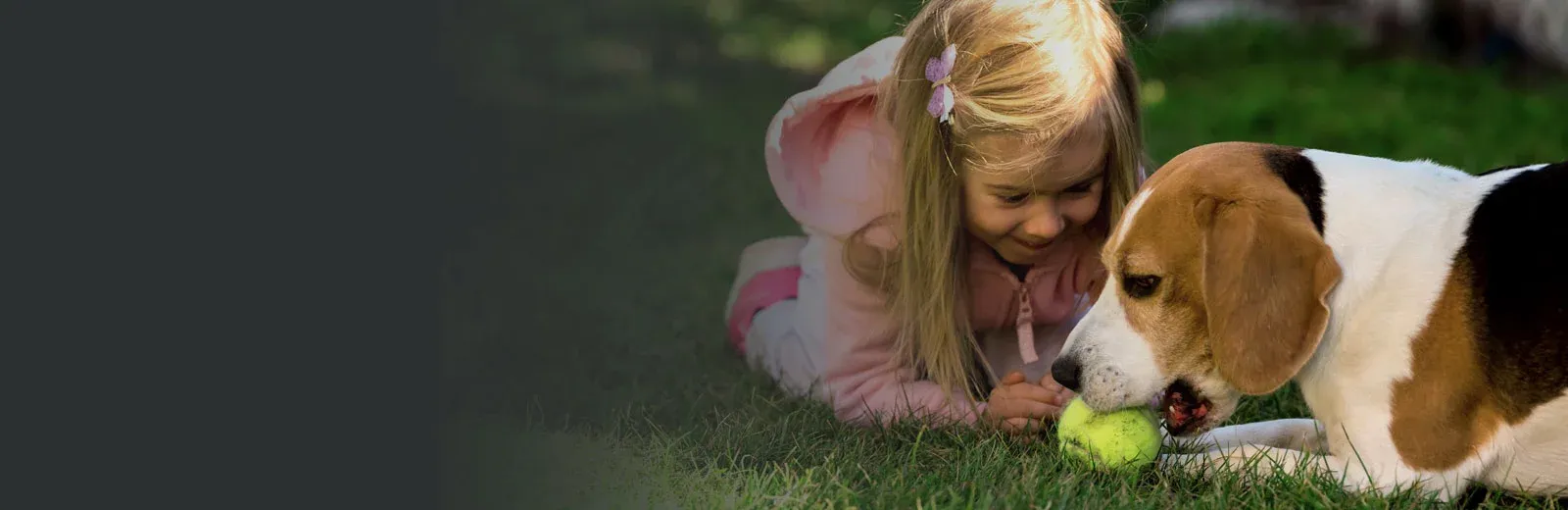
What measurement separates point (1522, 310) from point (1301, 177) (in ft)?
1.67

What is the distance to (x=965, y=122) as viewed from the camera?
397 cm

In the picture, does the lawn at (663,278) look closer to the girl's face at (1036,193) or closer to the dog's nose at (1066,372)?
the dog's nose at (1066,372)

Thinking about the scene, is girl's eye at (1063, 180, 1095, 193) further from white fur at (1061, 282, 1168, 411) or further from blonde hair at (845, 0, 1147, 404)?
white fur at (1061, 282, 1168, 411)

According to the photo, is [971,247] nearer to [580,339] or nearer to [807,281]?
[807,281]

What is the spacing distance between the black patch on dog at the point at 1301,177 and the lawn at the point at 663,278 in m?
0.59

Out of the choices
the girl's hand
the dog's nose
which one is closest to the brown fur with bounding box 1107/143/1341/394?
the dog's nose

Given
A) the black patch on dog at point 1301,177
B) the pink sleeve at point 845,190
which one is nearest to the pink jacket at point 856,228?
the pink sleeve at point 845,190

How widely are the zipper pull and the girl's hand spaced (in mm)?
517

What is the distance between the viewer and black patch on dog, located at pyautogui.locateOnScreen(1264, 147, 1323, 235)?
10.1 feet

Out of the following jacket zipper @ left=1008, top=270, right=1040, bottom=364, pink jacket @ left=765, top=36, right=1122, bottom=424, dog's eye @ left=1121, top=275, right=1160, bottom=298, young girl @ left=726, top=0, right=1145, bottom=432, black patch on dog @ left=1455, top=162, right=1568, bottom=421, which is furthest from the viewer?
jacket zipper @ left=1008, top=270, right=1040, bottom=364

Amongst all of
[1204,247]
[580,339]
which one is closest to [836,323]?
[580,339]

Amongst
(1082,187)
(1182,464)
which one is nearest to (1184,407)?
(1182,464)

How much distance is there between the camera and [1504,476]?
3086 millimetres

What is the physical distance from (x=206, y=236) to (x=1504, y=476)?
2695mm
